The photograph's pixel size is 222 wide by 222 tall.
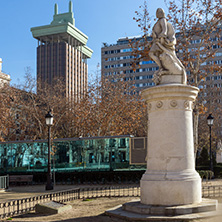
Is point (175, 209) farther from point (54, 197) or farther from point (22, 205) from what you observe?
point (54, 197)

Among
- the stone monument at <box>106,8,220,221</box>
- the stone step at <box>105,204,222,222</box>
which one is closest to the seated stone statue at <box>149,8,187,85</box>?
the stone monument at <box>106,8,220,221</box>

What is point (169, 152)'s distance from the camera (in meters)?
9.46

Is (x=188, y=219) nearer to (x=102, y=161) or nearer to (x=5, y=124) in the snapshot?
(x=102, y=161)

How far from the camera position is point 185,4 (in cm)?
2270

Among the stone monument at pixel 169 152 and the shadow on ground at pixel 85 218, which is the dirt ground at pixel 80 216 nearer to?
the shadow on ground at pixel 85 218

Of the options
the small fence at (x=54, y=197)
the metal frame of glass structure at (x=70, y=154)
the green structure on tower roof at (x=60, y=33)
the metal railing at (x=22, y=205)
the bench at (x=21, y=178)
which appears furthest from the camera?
the green structure on tower roof at (x=60, y=33)

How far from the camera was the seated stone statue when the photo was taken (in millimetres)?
10141

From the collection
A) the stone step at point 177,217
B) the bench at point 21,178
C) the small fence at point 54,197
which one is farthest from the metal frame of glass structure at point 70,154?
the stone step at point 177,217

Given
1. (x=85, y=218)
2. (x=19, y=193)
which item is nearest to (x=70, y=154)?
(x=19, y=193)

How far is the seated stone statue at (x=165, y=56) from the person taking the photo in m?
10.1

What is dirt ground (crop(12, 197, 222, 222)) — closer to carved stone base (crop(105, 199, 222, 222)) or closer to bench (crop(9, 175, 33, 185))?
carved stone base (crop(105, 199, 222, 222))

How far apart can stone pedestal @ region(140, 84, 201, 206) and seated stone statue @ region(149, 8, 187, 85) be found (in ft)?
1.86

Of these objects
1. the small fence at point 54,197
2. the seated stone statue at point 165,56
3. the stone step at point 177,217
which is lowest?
the small fence at point 54,197

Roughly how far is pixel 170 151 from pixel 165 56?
2.79 metres
